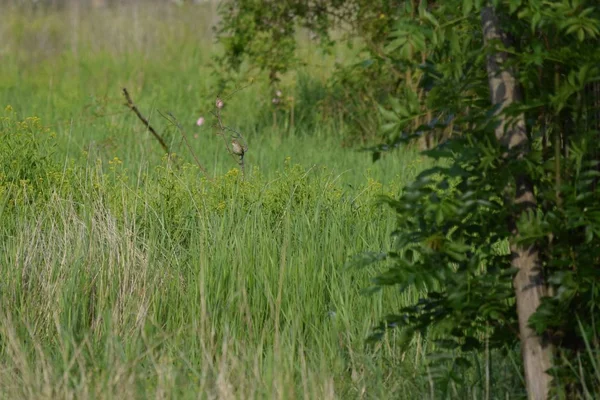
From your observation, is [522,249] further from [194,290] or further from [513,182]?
[194,290]

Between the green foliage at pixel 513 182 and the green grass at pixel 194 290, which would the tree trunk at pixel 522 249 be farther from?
the green grass at pixel 194 290

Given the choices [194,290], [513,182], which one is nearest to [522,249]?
[513,182]

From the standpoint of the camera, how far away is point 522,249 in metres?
3.02

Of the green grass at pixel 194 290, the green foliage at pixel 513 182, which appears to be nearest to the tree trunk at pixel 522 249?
the green foliage at pixel 513 182

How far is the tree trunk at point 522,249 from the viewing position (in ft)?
9.74

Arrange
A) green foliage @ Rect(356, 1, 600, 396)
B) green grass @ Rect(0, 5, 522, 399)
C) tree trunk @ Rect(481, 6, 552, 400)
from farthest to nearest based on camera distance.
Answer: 1. green grass @ Rect(0, 5, 522, 399)
2. tree trunk @ Rect(481, 6, 552, 400)
3. green foliage @ Rect(356, 1, 600, 396)

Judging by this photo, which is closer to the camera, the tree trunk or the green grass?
the tree trunk

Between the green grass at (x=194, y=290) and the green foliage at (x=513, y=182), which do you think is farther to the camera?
the green grass at (x=194, y=290)

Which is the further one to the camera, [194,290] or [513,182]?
[194,290]

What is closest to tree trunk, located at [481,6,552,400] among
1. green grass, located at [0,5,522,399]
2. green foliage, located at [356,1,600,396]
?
green foliage, located at [356,1,600,396]

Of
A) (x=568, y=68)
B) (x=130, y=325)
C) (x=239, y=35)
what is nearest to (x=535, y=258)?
(x=568, y=68)

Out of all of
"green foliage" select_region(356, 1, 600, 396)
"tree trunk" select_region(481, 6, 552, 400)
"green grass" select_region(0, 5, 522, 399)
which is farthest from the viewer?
"green grass" select_region(0, 5, 522, 399)

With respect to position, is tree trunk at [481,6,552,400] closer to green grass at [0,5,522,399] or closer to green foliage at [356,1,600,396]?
green foliage at [356,1,600,396]

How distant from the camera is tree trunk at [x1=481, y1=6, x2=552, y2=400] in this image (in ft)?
9.74
